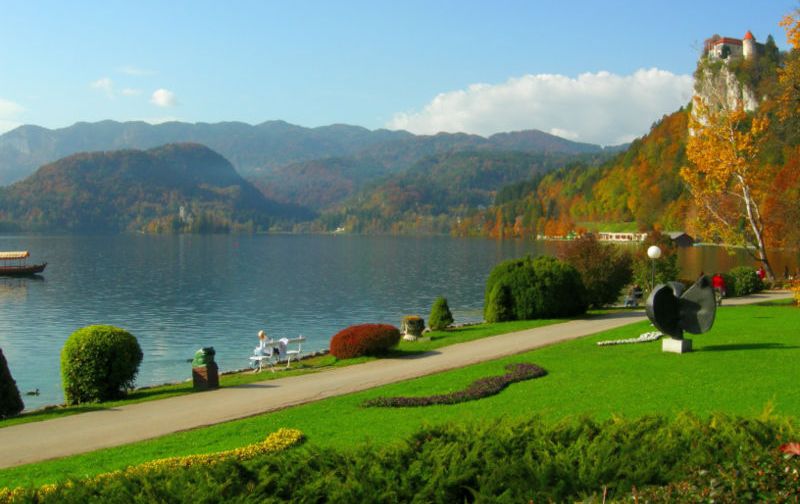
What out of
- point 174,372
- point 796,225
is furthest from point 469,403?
point 796,225

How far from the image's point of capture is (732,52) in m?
180

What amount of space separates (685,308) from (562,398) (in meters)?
7.23

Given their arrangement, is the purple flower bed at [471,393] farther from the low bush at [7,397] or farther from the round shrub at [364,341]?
the low bush at [7,397]

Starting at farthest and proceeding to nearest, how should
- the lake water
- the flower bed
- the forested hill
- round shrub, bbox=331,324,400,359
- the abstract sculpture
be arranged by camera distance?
1. the forested hill
2. the lake water
3. round shrub, bbox=331,324,400,359
4. the abstract sculpture
5. the flower bed

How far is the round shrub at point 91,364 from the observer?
18.1 m

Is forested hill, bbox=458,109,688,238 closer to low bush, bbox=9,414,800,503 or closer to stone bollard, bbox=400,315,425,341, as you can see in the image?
stone bollard, bbox=400,315,425,341

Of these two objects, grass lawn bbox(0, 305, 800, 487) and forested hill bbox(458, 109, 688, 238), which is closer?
grass lawn bbox(0, 305, 800, 487)

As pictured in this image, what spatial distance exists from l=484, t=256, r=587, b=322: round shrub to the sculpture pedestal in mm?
12705

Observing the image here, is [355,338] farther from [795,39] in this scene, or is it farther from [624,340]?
[795,39]

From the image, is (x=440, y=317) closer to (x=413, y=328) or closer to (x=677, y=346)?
(x=413, y=328)

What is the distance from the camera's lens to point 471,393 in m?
14.8

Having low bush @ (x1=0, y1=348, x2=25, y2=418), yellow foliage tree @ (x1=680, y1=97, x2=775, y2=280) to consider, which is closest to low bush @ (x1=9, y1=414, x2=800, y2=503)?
low bush @ (x1=0, y1=348, x2=25, y2=418)

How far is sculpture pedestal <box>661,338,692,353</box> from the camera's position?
1811cm

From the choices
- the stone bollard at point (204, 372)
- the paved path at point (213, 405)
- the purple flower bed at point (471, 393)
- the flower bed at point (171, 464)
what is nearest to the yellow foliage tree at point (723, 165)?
the paved path at point (213, 405)
